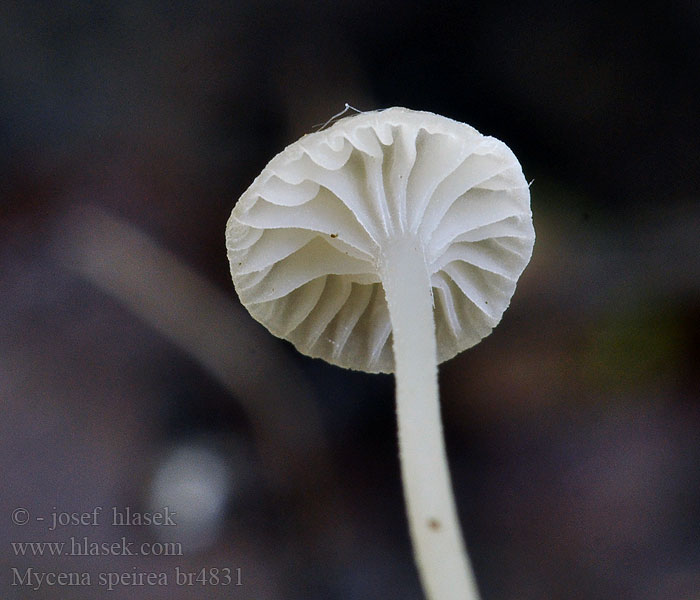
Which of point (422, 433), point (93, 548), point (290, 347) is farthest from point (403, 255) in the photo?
point (93, 548)

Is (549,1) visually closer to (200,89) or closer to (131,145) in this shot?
(200,89)

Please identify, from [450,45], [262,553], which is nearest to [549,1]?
[450,45]

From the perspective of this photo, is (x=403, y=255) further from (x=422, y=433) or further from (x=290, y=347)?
(x=290, y=347)

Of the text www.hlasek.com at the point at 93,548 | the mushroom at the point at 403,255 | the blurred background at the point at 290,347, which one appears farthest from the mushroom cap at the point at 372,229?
the text www.hlasek.com at the point at 93,548

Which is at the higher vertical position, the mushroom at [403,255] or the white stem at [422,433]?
the mushroom at [403,255]

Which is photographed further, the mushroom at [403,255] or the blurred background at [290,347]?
the blurred background at [290,347]

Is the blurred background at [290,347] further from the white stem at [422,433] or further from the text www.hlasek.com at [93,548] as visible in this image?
the white stem at [422,433]
